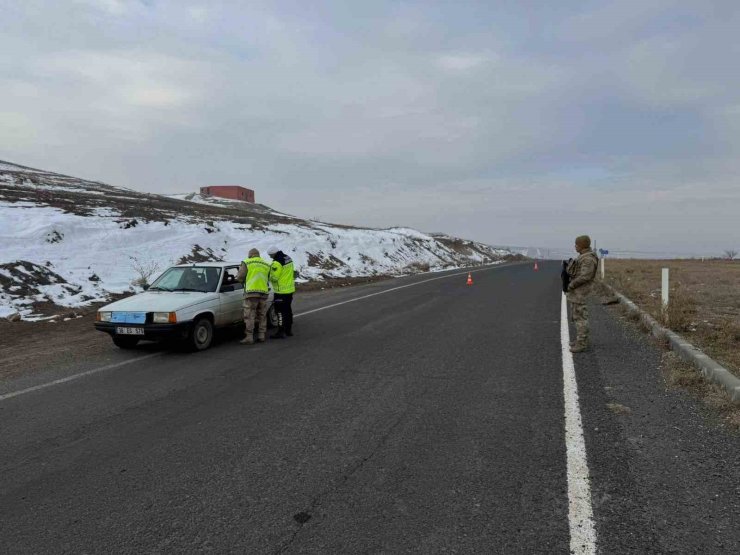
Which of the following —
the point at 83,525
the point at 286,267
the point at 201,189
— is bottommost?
the point at 83,525

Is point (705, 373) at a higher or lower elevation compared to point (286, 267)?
lower

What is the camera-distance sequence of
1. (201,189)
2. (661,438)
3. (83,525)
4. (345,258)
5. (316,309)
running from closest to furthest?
(83,525) < (661,438) < (316,309) < (345,258) < (201,189)

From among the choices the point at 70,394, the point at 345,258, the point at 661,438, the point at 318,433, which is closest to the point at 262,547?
the point at 318,433

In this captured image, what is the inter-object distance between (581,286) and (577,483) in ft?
15.8

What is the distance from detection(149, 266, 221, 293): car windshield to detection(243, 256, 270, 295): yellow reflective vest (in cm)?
58

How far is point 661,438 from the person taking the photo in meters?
4.01

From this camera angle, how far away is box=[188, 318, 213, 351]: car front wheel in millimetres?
7566

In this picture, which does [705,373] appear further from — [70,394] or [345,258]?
[345,258]

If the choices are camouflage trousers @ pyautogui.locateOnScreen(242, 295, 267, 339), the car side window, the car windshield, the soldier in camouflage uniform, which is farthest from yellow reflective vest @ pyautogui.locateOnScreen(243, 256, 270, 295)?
the soldier in camouflage uniform

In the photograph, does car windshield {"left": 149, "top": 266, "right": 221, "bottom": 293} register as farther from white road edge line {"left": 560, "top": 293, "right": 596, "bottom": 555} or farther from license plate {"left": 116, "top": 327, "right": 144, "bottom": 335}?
white road edge line {"left": 560, "top": 293, "right": 596, "bottom": 555}

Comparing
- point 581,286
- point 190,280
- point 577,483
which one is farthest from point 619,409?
point 190,280

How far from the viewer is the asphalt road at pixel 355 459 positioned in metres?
2.79

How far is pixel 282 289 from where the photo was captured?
8.81 meters

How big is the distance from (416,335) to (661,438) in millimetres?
4900
